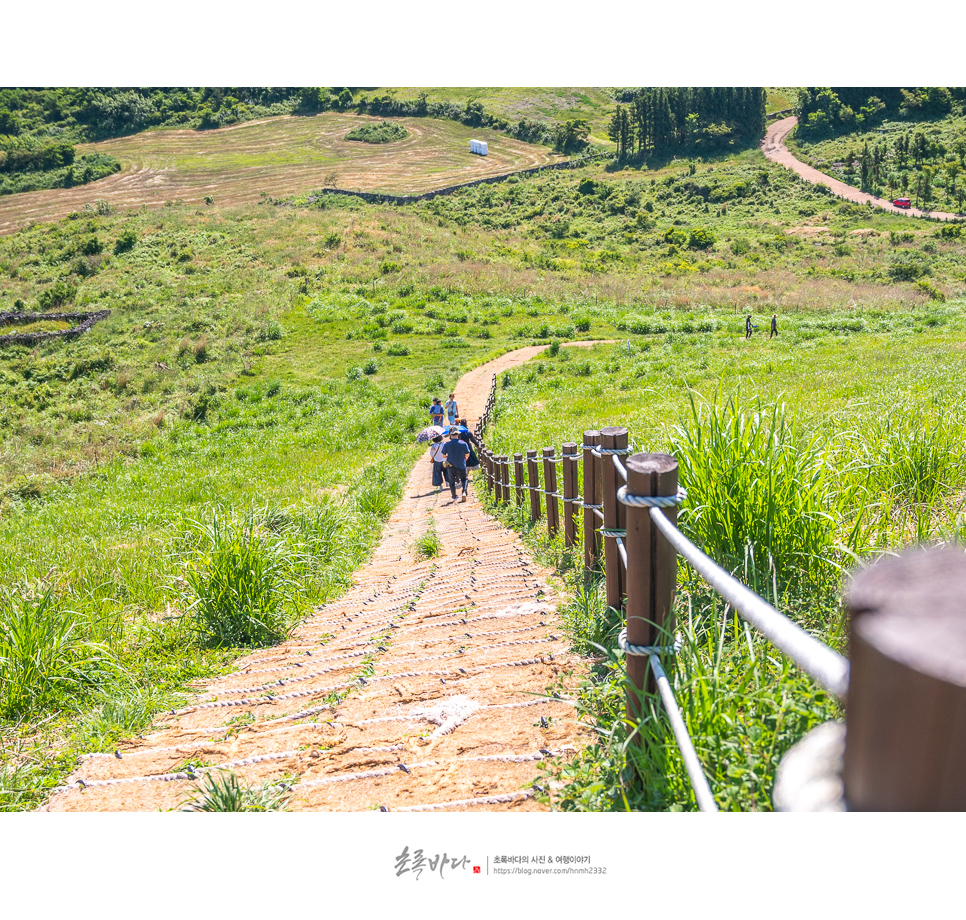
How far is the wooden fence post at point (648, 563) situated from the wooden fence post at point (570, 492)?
11.0ft

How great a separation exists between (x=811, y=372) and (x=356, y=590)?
12.0 m

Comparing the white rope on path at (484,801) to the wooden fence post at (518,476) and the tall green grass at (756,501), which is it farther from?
the wooden fence post at (518,476)

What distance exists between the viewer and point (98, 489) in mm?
17500

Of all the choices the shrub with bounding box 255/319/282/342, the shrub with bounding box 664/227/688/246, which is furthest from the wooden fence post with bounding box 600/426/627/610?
the shrub with bounding box 664/227/688/246

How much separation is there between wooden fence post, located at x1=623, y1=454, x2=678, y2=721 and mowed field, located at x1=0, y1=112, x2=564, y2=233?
6471 cm

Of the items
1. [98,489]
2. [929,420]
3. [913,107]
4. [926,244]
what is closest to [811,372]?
[929,420]

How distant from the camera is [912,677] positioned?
2.04 ft

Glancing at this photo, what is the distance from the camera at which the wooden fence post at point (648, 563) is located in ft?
6.64

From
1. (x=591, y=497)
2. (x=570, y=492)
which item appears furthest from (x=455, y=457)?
(x=591, y=497)

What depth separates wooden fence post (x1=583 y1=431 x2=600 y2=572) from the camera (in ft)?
14.2

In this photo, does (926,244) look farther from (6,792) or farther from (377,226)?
(6,792)

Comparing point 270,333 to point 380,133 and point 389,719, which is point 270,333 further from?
point 380,133

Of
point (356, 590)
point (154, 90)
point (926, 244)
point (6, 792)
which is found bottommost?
point (356, 590)

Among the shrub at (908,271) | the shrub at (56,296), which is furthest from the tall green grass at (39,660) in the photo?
the shrub at (908,271)
